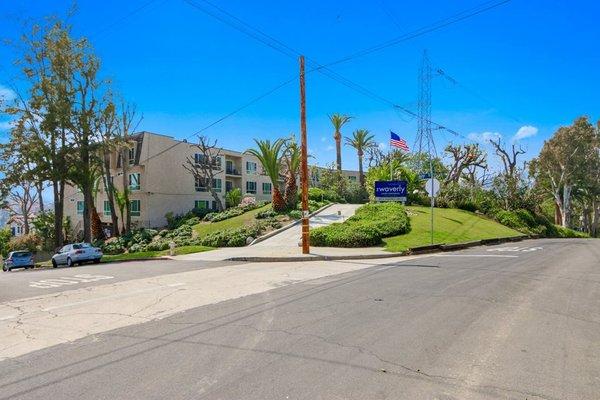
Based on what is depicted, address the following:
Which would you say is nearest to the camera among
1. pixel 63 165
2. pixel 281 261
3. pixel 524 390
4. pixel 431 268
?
pixel 524 390

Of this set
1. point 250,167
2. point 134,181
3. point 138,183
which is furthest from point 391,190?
point 250,167

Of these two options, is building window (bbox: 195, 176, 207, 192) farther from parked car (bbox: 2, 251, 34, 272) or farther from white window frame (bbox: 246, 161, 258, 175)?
parked car (bbox: 2, 251, 34, 272)

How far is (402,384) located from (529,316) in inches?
159

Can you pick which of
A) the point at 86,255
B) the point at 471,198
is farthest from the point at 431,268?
the point at 471,198

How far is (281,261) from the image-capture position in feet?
61.6

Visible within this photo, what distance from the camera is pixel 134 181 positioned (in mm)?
46844

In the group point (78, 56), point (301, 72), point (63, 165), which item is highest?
point (78, 56)

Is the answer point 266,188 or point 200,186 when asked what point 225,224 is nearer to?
point 200,186

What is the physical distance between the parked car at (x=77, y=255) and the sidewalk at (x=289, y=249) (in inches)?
270

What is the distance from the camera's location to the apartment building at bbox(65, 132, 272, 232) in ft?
151

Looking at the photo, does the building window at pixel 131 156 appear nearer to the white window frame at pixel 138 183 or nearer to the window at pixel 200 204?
the white window frame at pixel 138 183

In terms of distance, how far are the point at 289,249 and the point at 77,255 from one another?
13048mm

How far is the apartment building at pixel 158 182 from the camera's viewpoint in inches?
1815

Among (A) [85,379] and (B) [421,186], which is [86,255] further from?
(B) [421,186]
